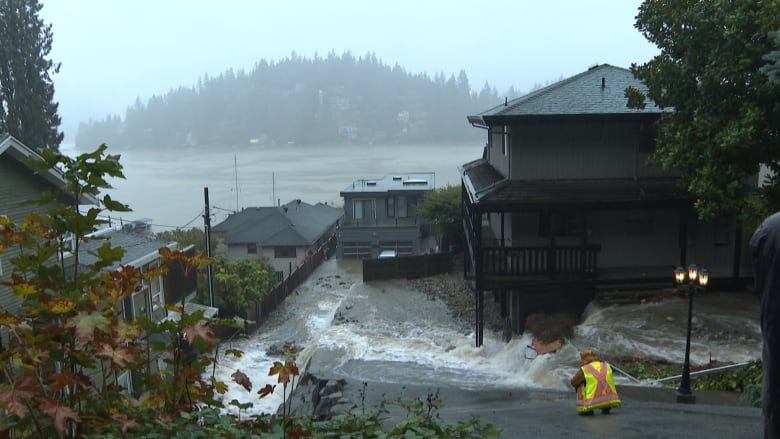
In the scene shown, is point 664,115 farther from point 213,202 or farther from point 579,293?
point 213,202

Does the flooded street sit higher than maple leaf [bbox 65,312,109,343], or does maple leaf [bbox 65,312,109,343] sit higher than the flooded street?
maple leaf [bbox 65,312,109,343]

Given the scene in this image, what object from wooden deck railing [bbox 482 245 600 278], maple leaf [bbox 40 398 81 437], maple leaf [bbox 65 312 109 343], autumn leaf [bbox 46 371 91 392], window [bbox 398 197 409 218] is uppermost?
maple leaf [bbox 65 312 109 343]

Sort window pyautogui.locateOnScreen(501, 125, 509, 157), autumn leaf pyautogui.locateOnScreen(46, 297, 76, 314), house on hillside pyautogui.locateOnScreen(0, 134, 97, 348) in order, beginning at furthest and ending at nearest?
window pyautogui.locateOnScreen(501, 125, 509, 157) < house on hillside pyautogui.locateOnScreen(0, 134, 97, 348) < autumn leaf pyautogui.locateOnScreen(46, 297, 76, 314)

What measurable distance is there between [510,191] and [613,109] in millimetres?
3325

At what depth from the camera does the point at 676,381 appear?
11.9 m

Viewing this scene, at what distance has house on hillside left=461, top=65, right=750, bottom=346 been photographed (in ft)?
53.9

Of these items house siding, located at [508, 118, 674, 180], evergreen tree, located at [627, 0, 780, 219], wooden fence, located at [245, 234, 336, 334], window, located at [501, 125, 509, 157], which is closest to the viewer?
evergreen tree, located at [627, 0, 780, 219]

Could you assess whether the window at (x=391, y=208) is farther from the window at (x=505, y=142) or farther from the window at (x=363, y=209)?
the window at (x=505, y=142)

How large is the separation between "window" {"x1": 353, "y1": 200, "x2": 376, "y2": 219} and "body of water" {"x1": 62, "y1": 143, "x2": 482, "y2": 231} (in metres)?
15.3

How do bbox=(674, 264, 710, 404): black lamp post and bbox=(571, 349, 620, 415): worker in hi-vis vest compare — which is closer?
bbox=(571, 349, 620, 415): worker in hi-vis vest

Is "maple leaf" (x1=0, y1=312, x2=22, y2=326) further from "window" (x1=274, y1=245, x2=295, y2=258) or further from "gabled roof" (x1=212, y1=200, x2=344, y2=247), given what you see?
"window" (x1=274, y1=245, x2=295, y2=258)

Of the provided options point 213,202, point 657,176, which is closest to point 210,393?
point 657,176

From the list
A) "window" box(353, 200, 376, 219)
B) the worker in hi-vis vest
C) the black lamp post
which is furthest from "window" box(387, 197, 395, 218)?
the worker in hi-vis vest

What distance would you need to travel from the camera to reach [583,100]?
17.2 m
